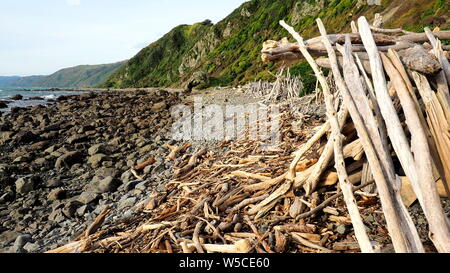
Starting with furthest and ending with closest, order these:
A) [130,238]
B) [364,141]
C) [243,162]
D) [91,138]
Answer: [91,138]
[243,162]
[130,238]
[364,141]

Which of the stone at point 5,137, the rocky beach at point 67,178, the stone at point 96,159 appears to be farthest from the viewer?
the stone at point 5,137

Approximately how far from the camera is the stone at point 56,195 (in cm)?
858

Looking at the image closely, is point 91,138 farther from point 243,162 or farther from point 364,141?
point 364,141

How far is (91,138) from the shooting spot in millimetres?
15203

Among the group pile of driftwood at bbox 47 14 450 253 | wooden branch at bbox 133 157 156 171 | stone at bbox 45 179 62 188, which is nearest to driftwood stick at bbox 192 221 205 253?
pile of driftwood at bbox 47 14 450 253

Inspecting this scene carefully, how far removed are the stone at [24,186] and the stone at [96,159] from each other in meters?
2.18

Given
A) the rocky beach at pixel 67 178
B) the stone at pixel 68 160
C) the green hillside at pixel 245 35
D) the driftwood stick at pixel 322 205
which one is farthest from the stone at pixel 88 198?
the green hillside at pixel 245 35

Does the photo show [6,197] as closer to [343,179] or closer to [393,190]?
[343,179]

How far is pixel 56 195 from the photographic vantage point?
8.60 metres

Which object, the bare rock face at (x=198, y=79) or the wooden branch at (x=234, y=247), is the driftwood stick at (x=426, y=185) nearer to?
the wooden branch at (x=234, y=247)

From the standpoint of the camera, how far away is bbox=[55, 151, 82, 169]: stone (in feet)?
36.9

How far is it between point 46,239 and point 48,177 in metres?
4.68

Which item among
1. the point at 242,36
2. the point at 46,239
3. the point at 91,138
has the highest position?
the point at 242,36
